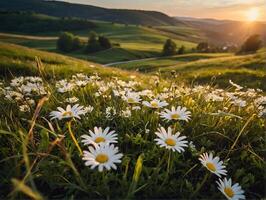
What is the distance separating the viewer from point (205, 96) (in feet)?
15.3

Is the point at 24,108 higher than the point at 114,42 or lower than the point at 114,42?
higher

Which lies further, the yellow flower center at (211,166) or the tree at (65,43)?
the tree at (65,43)

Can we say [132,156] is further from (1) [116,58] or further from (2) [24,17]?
(2) [24,17]

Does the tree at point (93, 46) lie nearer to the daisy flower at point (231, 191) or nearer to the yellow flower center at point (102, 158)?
the daisy flower at point (231, 191)

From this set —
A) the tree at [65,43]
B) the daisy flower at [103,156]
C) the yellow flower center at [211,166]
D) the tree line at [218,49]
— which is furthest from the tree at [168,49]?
the daisy flower at [103,156]

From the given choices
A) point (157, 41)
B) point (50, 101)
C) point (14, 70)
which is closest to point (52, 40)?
point (157, 41)

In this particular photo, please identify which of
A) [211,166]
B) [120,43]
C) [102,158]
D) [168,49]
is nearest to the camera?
[102,158]

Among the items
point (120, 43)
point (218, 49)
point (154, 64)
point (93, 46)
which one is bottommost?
point (120, 43)

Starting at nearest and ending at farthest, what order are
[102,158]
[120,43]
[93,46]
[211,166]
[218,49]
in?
[102,158] → [211,166] → [93,46] → [218,49] → [120,43]

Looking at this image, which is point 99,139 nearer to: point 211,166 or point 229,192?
point 211,166

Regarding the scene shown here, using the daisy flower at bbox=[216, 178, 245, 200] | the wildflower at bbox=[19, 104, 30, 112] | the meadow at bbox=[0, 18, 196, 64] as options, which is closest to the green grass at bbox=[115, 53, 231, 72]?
the meadow at bbox=[0, 18, 196, 64]

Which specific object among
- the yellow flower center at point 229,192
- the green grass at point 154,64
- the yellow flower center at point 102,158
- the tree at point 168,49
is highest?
the yellow flower center at point 102,158

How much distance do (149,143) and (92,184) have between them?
30.0 inches

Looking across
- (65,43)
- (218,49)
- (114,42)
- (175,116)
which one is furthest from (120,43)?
(175,116)
